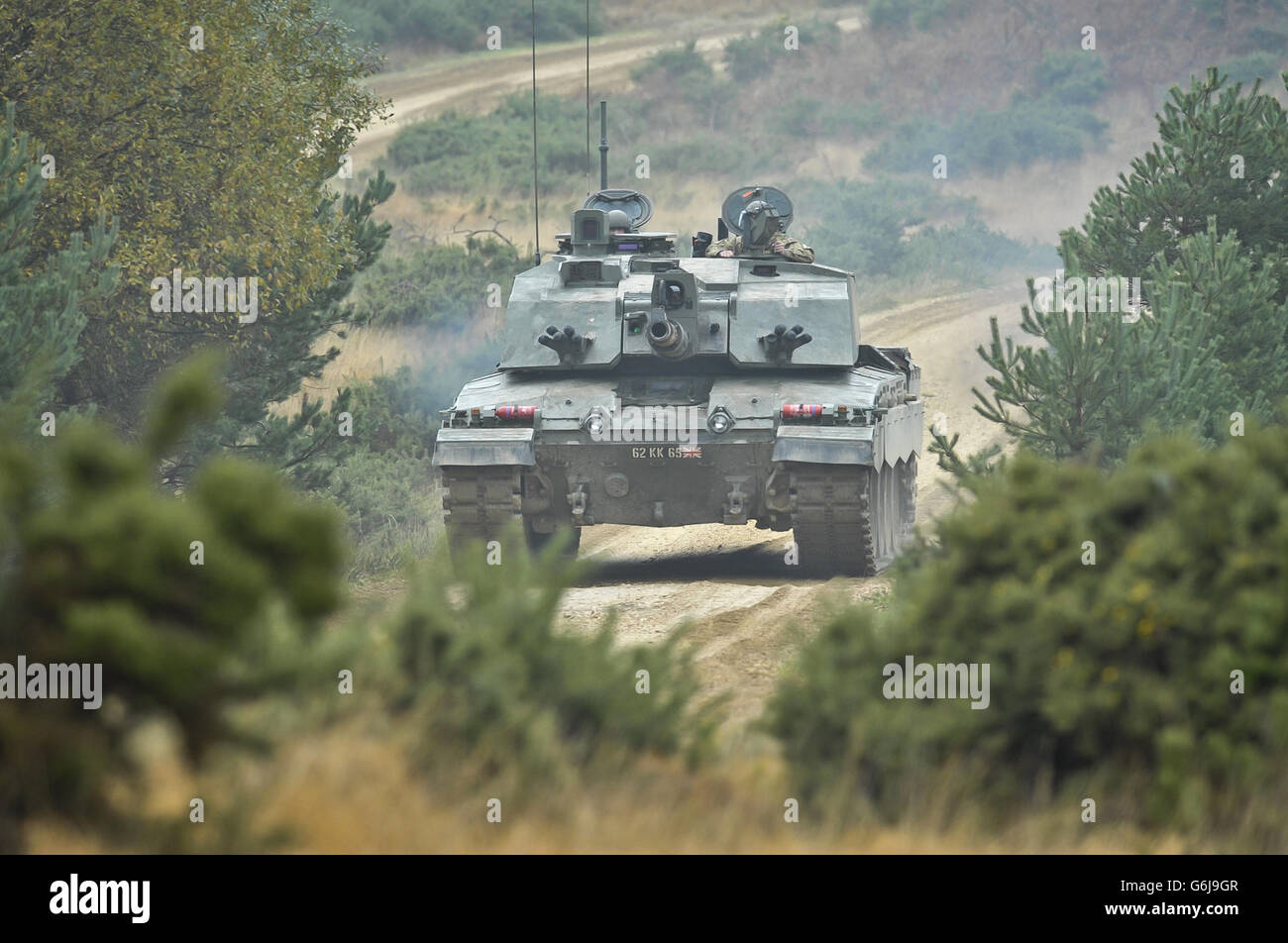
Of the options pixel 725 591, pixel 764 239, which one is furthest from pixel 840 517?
pixel 764 239

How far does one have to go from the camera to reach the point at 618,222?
1755 cm

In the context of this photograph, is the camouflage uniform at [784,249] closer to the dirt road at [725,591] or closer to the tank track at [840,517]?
the tank track at [840,517]

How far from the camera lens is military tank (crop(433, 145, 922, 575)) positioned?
14164 mm

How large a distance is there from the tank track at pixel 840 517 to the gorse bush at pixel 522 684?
7778 mm

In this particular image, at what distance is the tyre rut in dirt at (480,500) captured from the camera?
14375mm

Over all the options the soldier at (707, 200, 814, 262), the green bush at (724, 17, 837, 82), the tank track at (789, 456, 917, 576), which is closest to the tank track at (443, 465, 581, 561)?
the tank track at (789, 456, 917, 576)

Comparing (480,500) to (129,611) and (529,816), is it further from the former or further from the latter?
(129,611)

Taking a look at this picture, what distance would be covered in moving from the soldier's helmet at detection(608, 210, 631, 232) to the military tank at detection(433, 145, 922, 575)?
111 cm

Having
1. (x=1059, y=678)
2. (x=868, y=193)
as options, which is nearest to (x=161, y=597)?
(x=1059, y=678)

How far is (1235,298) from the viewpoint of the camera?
15.3 m

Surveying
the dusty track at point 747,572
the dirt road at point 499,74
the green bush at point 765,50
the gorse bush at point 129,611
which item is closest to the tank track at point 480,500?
the dusty track at point 747,572

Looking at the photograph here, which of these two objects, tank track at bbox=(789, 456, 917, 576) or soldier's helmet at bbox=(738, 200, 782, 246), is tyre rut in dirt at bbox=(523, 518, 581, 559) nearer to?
tank track at bbox=(789, 456, 917, 576)
